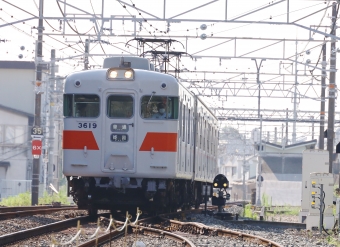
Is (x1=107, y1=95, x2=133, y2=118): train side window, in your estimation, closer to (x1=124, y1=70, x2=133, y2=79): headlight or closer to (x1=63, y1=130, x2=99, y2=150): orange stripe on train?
(x1=124, y1=70, x2=133, y2=79): headlight

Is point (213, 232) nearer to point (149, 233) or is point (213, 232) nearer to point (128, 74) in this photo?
point (149, 233)

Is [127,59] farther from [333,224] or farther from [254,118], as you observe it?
[254,118]

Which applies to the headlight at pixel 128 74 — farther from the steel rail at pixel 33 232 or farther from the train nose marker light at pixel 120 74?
the steel rail at pixel 33 232

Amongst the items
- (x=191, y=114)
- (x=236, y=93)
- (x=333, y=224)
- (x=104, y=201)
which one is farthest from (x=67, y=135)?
(x=236, y=93)

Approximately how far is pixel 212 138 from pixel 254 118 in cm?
3081

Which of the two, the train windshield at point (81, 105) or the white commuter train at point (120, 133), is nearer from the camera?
the white commuter train at point (120, 133)

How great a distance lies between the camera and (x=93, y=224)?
1384 cm

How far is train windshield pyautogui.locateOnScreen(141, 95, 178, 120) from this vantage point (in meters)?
14.6

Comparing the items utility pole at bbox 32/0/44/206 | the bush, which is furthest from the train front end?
the bush

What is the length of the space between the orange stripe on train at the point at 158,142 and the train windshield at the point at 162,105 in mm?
318

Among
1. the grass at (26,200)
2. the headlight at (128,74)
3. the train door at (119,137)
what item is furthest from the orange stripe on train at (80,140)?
the grass at (26,200)

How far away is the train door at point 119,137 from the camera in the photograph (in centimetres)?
1447

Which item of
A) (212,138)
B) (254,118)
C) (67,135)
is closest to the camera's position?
(67,135)

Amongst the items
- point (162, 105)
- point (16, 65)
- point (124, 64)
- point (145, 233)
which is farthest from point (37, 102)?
point (16, 65)
